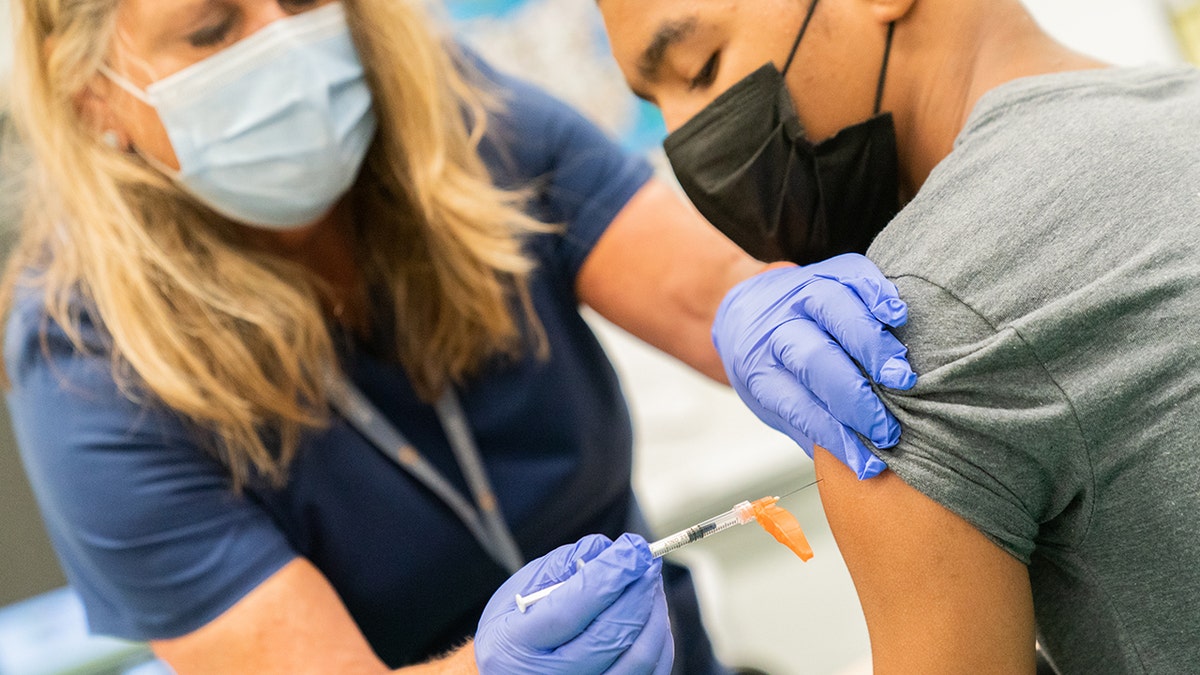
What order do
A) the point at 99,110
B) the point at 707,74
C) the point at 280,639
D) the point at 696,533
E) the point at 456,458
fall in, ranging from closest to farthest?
1. the point at 696,533
2. the point at 707,74
3. the point at 280,639
4. the point at 99,110
5. the point at 456,458

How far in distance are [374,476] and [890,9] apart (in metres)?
0.84

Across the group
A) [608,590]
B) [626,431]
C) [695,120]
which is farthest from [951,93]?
[626,431]

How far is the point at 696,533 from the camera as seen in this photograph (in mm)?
852

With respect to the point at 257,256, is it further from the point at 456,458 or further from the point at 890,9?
the point at 890,9

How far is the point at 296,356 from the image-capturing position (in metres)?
1.25

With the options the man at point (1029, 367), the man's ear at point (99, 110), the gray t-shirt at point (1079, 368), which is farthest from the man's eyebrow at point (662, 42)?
the man's ear at point (99, 110)

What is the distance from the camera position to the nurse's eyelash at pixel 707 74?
0.95 m

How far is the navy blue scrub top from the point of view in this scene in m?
1.12

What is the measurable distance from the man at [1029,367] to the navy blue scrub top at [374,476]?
0.54 metres

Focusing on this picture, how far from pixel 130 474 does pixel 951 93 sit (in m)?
0.97

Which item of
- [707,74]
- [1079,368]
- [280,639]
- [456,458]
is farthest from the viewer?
[456,458]

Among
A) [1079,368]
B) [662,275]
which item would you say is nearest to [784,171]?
[1079,368]

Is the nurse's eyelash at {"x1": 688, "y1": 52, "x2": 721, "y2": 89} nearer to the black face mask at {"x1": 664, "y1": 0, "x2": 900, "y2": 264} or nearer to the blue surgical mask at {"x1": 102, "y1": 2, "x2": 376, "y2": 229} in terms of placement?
the black face mask at {"x1": 664, "y1": 0, "x2": 900, "y2": 264}

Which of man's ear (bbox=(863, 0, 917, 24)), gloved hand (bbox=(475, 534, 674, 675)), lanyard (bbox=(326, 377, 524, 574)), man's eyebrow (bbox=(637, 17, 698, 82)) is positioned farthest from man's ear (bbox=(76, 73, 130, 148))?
man's ear (bbox=(863, 0, 917, 24))
